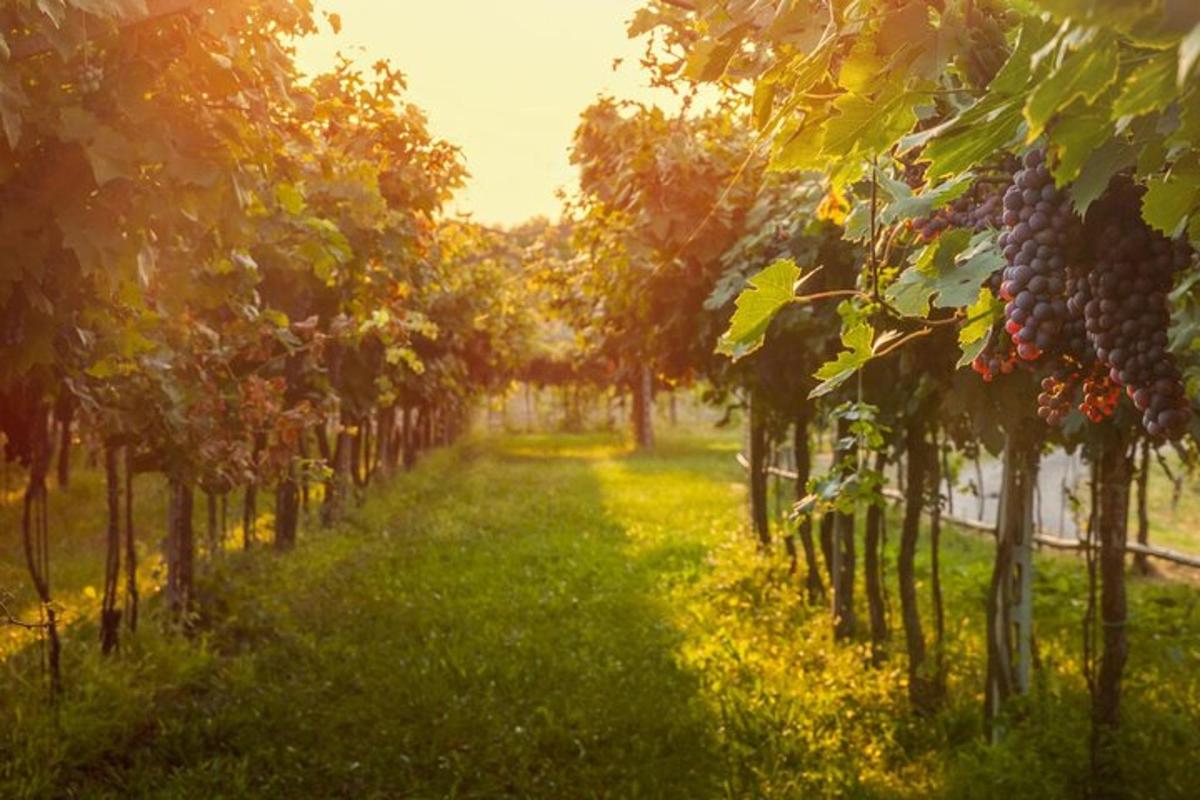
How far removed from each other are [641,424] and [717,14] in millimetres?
36751

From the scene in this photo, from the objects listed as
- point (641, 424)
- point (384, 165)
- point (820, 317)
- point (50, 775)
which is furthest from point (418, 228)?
point (641, 424)

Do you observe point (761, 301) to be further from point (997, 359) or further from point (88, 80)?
point (88, 80)

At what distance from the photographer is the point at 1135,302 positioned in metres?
1.68

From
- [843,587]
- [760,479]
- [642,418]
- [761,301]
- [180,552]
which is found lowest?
[843,587]

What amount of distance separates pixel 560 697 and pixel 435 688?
36.4 inches

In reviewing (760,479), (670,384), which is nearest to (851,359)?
(670,384)

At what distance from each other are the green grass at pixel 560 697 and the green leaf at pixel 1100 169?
14.3 feet

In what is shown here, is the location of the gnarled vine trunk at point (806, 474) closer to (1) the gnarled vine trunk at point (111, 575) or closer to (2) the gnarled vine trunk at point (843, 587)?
(2) the gnarled vine trunk at point (843, 587)

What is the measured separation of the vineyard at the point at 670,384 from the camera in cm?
171

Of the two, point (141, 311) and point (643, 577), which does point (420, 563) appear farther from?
point (141, 311)

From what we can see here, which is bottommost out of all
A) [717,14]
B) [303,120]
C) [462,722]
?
[462,722]

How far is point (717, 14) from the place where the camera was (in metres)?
2.25

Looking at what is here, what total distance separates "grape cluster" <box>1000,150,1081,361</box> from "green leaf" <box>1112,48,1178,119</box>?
64 centimetres

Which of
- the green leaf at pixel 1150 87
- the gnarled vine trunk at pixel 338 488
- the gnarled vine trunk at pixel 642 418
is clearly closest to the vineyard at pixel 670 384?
the green leaf at pixel 1150 87
